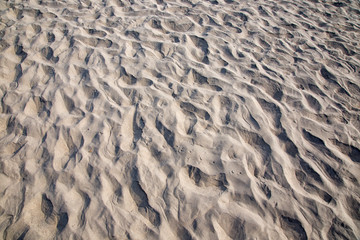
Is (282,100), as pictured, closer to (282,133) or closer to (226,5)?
(282,133)

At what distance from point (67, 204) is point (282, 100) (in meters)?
2.64

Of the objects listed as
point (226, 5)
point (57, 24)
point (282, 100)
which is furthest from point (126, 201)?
point (226, 5)

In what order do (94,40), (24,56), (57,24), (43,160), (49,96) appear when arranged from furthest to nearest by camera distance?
1. (57,24)
2. (94,40)
3. (24,56)
4. (49,96)
5. (43,160)

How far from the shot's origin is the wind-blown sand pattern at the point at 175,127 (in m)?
1.94

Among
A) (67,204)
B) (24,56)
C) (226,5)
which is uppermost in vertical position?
(226,5)

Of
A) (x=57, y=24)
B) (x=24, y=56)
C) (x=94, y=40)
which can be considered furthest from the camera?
(x=57, y=24)

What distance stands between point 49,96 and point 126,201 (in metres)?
1.70

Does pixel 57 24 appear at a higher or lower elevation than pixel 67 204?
higher

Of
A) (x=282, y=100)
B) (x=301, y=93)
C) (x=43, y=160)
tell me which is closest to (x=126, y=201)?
(x=43, y=160)

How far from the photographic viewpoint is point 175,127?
2516 mm

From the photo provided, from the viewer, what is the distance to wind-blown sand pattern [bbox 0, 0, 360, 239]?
1941 millimetres

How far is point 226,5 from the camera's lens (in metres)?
4.52

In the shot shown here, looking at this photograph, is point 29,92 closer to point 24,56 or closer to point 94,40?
point 24,56

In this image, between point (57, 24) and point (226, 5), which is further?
point (226, 5)
